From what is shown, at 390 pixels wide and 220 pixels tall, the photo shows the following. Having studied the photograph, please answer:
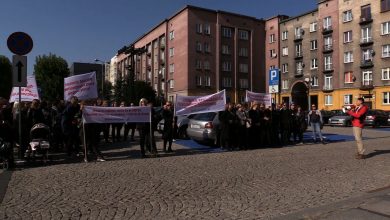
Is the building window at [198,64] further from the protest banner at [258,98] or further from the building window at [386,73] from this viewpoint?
the protest banner at [258,98]

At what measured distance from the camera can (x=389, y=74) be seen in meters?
50.1

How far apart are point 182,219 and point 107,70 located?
427 ft

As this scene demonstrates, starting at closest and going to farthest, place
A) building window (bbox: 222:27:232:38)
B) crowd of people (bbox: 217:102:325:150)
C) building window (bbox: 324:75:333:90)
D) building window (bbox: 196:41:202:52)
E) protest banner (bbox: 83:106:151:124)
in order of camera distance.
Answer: protest banner (bbox: 83:106:151:124)
crowd of people (bbox: 217:102:325:150)
building window (bbox: 324:75:333:90)
building window (bbox: 196:41:202:52)
building window (bbox: 222:27:232:38)

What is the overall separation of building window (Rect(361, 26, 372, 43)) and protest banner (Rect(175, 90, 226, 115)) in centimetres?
4436

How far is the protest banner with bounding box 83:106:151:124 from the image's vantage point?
1159cm

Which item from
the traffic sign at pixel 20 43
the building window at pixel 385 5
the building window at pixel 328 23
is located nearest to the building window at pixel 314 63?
the building window at pixel 328 23

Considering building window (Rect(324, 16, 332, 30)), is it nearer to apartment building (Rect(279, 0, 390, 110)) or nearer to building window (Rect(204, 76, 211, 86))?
apartment building (Rect(279, 0, 390, 110))

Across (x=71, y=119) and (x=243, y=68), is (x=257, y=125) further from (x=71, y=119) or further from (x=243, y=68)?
(x=243, y=68)

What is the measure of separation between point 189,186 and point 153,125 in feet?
16.0

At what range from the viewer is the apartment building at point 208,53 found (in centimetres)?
6262

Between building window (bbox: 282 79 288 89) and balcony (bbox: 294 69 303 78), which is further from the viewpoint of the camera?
building window (bbox: 282 79 288 89)

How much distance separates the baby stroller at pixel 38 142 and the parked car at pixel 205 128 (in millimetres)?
6248


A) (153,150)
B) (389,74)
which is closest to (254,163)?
(153,150)

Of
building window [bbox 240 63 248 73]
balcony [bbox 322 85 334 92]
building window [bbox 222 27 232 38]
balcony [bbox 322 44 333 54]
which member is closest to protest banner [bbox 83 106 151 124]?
balcony [bbox 322 85 334 92]
